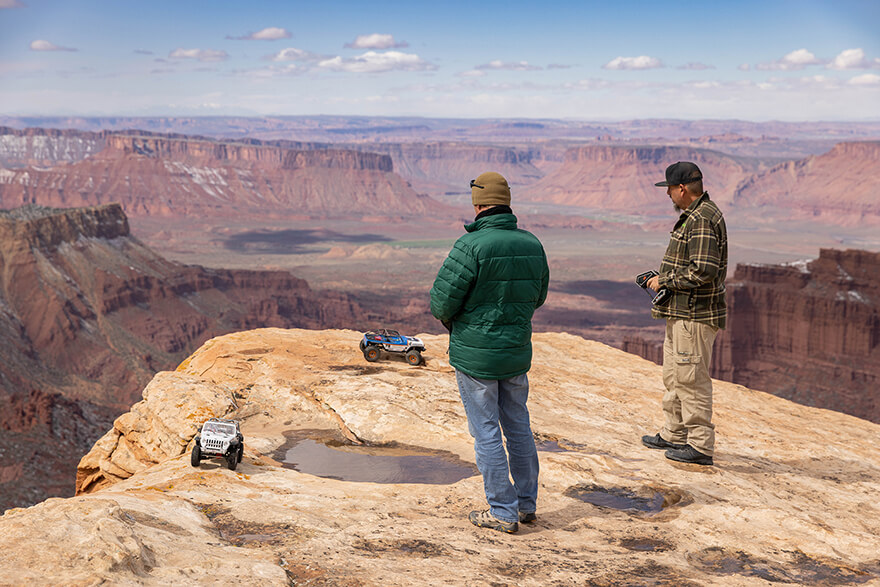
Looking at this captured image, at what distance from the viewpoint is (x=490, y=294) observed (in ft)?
16.1

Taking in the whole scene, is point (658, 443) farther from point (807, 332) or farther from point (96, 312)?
point (96, 312)

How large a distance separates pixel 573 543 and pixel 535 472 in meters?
0.59

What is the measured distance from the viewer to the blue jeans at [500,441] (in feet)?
16.6

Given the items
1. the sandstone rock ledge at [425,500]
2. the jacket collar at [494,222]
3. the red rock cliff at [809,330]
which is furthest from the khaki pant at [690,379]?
the red rock cliff at [809,330]

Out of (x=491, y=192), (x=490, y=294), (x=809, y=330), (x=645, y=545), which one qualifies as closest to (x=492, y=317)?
(x=490, y=294)

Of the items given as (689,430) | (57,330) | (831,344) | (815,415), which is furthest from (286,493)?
(57,330)

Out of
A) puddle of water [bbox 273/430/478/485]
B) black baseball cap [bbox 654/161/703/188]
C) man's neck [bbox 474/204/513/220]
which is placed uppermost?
black baseball cap [bbox 654/161/703/188]

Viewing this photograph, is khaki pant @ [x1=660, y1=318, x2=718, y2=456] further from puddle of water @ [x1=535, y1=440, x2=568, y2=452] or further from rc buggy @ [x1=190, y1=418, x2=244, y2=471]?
rc buggy @ [x1=190, y1=418, x2=244, y2=471]

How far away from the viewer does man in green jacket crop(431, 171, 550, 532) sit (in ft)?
15.9

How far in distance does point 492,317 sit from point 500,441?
2.96 feet

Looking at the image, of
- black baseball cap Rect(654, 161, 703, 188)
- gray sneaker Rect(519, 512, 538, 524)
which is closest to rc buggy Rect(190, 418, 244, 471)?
gray sneaker Rect(519, 512, 538, 524)

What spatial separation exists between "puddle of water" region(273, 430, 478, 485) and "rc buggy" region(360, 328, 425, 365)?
250 centimetres

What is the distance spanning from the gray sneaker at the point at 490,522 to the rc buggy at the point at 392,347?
4972mm

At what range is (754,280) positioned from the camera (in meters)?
66.9
